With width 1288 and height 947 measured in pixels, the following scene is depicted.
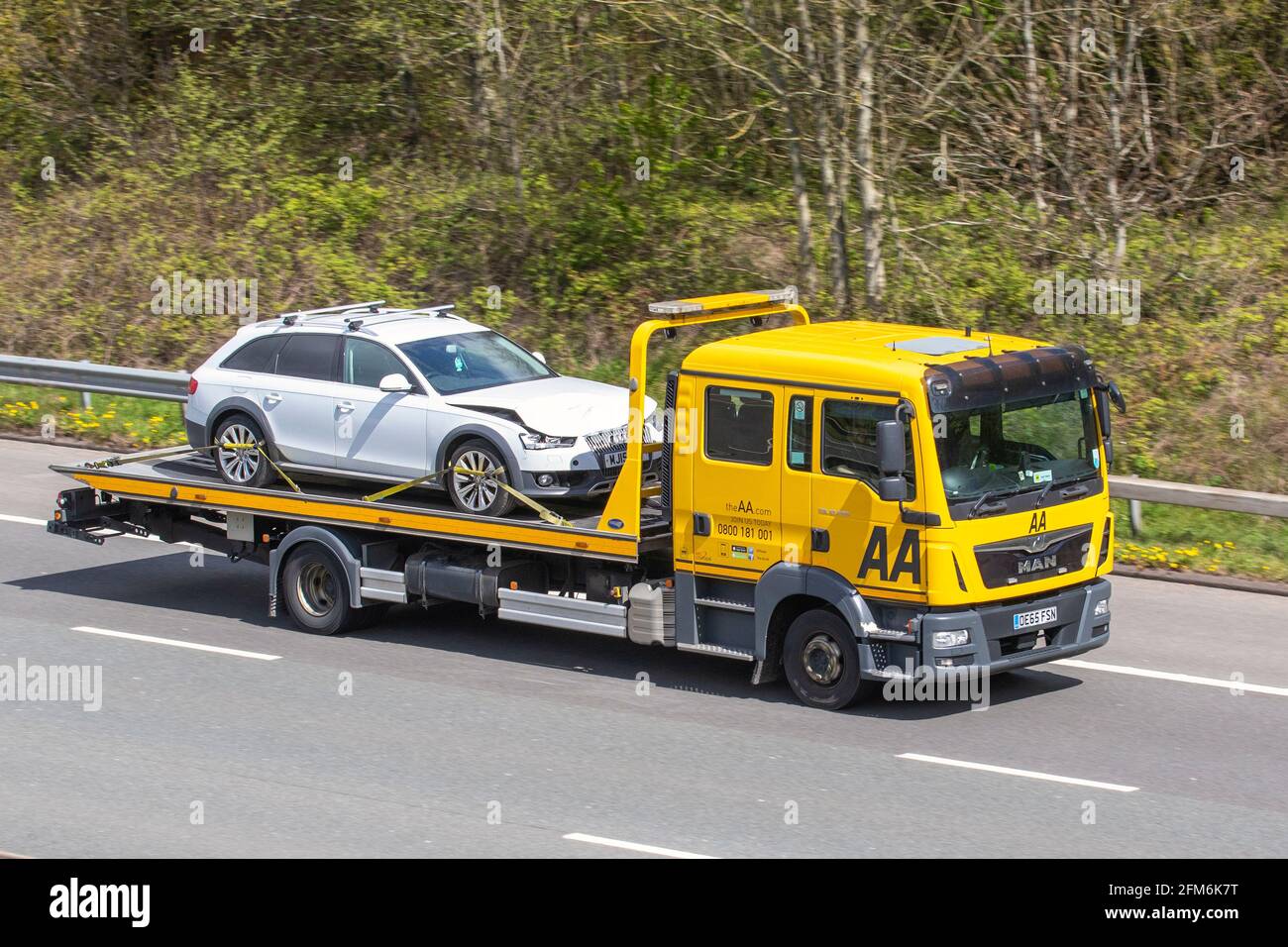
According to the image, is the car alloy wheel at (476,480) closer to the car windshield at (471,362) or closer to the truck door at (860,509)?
the car windshield at (471,362)

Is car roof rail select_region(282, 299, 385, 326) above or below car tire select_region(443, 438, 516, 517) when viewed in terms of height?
above

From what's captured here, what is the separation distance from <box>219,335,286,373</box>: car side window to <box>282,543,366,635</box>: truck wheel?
1552mm

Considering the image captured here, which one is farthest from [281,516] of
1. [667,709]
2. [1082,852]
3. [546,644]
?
[1082,852]

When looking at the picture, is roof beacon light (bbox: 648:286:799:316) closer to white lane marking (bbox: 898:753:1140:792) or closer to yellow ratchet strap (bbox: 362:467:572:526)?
yellow ratchet strap (bbox: 362:467:572:526)

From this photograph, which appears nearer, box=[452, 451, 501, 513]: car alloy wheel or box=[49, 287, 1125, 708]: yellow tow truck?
box=[49, 287, 1125, 708]: yellow tow truck

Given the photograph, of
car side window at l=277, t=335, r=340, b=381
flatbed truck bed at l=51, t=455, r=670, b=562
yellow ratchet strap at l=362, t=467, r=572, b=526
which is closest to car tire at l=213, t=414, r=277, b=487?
flatbed truck bed at l=51, t=455, r=670, b=562

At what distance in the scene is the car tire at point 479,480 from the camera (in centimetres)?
1191

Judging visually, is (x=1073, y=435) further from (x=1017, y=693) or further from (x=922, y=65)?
(x=922, y=65)

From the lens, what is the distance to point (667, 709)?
1080 centimetres

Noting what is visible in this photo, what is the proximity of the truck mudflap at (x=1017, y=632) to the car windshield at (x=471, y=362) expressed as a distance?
13.2ft

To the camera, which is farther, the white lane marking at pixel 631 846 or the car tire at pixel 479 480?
the car tire at pixel 479 480

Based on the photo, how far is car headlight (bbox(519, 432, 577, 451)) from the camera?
11750mm

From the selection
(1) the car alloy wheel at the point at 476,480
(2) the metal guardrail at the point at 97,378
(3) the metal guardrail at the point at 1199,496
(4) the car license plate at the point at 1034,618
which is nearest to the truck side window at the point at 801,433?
(4) the car license plate at the point at 1034,618

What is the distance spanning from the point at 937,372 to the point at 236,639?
19.0 ft
